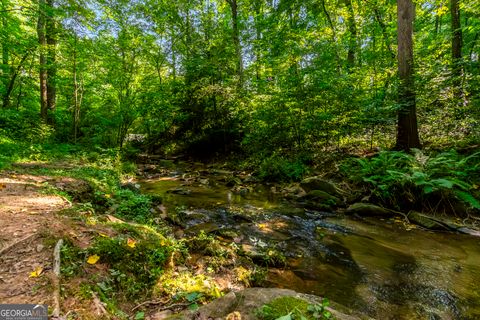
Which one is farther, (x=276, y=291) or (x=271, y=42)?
(x=271, y=42)

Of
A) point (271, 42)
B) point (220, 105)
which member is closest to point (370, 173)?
point (220, 105)

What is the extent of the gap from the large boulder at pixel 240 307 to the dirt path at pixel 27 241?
1241mm

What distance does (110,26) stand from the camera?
13.6m

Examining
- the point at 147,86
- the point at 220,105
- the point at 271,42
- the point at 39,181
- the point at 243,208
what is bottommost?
the point at 243,208

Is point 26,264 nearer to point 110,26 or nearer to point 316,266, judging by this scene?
point 316,266

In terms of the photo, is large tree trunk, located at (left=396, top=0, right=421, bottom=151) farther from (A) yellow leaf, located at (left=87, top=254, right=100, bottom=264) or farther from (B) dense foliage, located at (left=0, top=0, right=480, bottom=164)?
(A) yellow leaf, located at (left=87, top=254, right=100, bottom=264)

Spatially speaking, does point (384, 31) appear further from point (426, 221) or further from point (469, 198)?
point (426, 221)

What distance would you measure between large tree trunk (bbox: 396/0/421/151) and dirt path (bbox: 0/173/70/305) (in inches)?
340

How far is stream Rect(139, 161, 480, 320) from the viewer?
3258mm

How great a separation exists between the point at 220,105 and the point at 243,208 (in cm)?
935

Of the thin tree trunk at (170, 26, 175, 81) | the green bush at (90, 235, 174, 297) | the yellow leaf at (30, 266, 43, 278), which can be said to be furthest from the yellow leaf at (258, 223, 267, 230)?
the thin tree trunk at (170, 26, 175, 81)

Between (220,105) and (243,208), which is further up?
(220,105)

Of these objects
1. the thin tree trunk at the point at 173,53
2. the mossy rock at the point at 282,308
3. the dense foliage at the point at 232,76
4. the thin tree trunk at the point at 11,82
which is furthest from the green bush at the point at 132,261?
the thin tree trunk at the point at 173,53
